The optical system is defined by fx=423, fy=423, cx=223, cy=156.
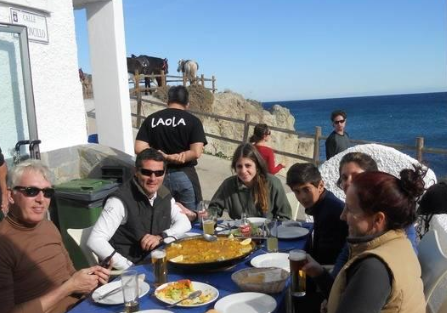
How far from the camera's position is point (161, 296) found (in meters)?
1.98

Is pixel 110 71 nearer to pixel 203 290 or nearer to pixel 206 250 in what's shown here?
pixel 206 250

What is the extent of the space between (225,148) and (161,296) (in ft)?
50.2

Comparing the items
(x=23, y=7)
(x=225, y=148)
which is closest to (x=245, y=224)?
(x=23, y=7)

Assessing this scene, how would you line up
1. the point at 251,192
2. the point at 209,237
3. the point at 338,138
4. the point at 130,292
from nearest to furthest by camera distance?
the point at 130,292
the point at 209,237
the point at 251,192
the point at 338,138

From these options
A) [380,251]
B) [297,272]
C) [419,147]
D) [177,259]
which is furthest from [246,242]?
[419,147]

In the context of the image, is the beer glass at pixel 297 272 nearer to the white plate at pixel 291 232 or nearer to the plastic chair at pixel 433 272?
the plastic chair at pixel 433 272

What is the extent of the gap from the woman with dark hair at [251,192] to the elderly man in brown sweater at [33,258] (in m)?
1.60

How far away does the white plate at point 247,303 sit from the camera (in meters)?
1.85

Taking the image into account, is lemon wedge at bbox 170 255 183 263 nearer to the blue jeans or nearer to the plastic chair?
the plastic chair

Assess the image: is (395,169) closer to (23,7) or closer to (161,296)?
(161,296)

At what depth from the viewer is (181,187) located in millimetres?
4441

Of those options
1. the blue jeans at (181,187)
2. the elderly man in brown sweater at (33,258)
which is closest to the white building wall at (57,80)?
the blue jeans at (181,187)

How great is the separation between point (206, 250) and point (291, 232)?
764mm

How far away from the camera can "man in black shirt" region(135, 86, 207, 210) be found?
14.6 feet
